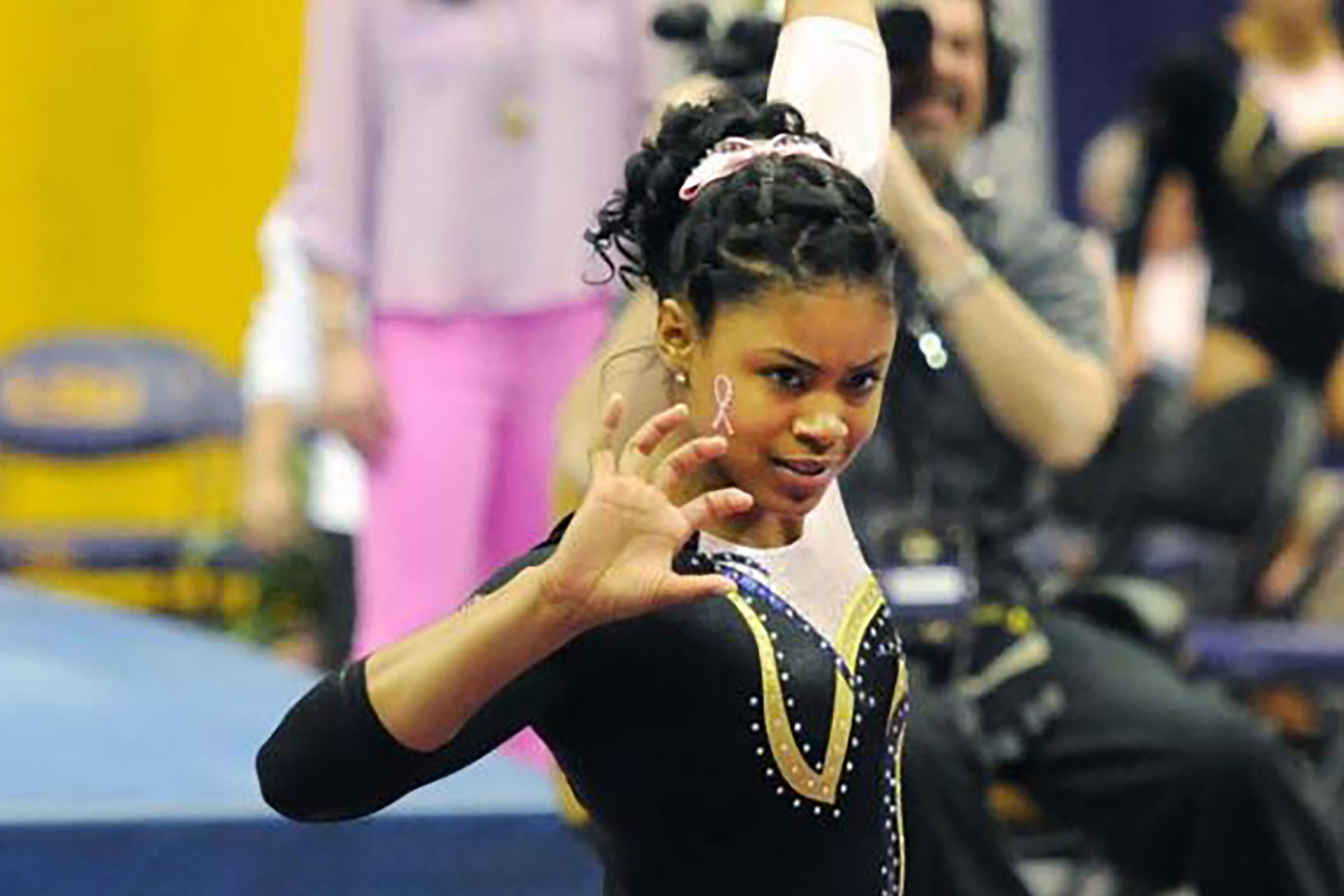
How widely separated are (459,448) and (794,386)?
2.11 meters

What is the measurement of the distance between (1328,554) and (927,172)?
2.51 m

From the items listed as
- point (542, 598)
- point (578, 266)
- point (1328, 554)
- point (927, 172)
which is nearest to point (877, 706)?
point (542, 598)

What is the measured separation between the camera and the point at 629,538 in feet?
7.59

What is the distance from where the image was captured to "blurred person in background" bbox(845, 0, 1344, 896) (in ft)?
12.4

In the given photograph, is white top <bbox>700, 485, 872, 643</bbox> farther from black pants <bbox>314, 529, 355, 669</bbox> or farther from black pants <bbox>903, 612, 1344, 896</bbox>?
black pants <bbox>314, 529, 355, 669</bbox>

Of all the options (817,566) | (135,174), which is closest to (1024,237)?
(817,566)

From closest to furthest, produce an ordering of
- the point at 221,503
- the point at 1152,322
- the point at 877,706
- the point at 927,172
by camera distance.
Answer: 1. the point at 877,706
2. the point at 927,172
3. the point at 1152,322
4. the point at 221,503

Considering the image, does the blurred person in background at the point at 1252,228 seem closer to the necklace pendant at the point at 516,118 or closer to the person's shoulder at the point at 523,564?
the necklace pendant at the point at 516,118

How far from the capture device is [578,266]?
4.63 metres

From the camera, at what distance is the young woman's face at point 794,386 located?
247 centimetres

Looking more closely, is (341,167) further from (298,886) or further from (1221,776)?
(1221,776)

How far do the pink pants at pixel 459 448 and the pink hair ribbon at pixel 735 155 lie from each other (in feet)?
6.29

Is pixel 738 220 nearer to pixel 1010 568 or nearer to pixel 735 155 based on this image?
pixel 735 155

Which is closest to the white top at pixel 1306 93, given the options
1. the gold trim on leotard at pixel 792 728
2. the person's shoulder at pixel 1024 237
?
→ the person's shoulder at pixel 1024 237
